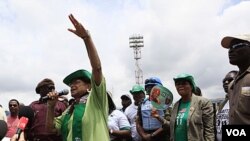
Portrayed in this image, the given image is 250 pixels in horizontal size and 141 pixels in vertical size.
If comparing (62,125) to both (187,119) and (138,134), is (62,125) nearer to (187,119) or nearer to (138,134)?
(187,119)

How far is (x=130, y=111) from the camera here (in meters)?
7.44

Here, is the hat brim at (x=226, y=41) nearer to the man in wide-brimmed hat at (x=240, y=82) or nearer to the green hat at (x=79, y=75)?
the man in wide-brimmed hat at (x=240, y=82)

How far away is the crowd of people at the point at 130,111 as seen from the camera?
12.5 ft

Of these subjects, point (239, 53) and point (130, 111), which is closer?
point (239, 53)

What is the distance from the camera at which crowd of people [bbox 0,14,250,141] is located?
3820mm

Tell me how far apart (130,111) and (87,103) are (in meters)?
3.57

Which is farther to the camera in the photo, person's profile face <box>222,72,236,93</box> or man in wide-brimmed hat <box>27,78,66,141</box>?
person's profile face <box>222,72,236,93</box>

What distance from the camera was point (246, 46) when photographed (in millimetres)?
3893

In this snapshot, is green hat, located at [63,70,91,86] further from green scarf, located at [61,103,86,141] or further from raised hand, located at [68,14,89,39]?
raised hand, located at [68,14,89,39]

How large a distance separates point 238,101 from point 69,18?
1.80 m

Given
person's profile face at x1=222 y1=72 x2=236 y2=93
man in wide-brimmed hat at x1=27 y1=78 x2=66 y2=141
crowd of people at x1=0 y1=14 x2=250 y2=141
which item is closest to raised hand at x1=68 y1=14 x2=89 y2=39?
crowd of people at x1=0 y1=14 x2=250 y2=141

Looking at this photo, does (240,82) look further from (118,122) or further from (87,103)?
(118,122)

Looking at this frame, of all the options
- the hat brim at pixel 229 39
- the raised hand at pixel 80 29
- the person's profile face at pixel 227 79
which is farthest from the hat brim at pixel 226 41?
the person's profile face at pixel 227 79

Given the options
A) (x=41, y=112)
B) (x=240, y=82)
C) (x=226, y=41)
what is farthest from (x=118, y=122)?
(x=240, y=82)
